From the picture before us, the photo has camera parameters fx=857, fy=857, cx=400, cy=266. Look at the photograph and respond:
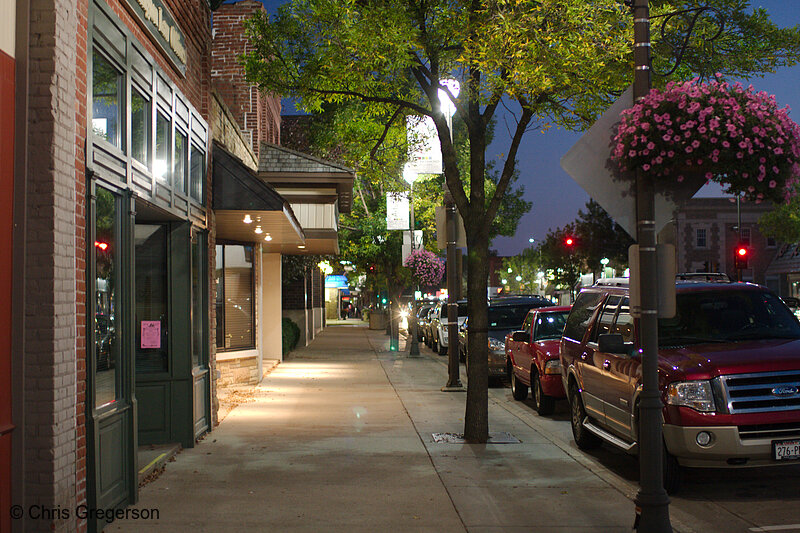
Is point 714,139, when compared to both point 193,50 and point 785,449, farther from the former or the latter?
point 193,50

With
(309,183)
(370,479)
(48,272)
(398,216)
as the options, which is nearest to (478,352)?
(370,479)

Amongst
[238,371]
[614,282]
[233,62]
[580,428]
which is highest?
[233,62]

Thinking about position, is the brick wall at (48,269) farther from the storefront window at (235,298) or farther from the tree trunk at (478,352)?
the storefront window at (235,298)

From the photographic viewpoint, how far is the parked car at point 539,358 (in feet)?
45.4

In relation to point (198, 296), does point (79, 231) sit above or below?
above

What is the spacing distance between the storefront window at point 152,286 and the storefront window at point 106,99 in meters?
2.79

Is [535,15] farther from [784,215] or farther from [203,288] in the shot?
[784,215]

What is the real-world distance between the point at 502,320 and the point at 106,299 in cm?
1377

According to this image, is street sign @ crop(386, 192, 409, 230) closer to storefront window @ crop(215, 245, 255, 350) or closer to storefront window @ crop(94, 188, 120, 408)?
storefront window @ crop(215, 245, 255, 350)

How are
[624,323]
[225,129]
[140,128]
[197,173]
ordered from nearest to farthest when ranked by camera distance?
[140,128]
[624,323]
[197,173]
[225,129]

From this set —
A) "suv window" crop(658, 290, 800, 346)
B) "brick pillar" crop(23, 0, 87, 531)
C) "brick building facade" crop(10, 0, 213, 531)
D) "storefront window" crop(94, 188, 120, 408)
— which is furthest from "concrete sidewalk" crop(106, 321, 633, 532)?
"suv window" crop(658, 290, 800, 346)

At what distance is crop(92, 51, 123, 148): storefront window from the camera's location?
6.97m

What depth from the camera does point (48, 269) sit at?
569 cm

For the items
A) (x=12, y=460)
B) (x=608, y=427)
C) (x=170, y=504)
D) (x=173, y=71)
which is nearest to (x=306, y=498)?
(x=170, y=504)
